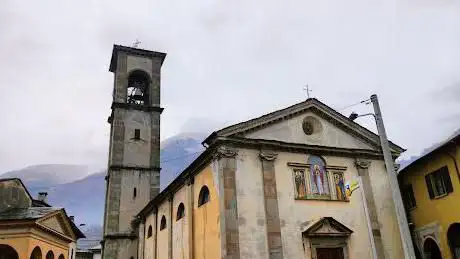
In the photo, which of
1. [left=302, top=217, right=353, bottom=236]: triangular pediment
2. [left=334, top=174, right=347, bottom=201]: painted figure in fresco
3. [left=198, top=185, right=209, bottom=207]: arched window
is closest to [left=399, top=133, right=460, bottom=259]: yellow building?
[left=334, top=174, right=347, bottom=201]: painted figure in fresco

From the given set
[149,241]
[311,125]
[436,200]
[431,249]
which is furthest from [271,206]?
[149,241]

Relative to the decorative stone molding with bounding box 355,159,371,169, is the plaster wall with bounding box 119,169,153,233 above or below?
above

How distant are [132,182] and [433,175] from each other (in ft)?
62.2

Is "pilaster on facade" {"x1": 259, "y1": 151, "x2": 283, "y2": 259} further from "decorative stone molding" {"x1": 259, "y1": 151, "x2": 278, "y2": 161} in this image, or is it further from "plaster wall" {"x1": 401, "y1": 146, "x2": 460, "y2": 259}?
"plaster wall" {"x1": 401, "y1": 146, "x2": 460, "y2": 259}

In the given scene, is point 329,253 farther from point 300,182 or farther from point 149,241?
point 149,241

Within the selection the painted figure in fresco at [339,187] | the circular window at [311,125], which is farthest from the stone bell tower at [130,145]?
the painted figure in fresco at [339,187]

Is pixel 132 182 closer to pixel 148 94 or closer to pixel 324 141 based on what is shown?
pixel 148 94

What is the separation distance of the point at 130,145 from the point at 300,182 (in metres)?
15.5

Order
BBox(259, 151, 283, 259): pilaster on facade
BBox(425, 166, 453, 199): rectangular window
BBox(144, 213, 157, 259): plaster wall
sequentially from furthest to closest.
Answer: BBox(144, 213, 157, 259): plaster wall → BBox(425, 166, 453, 199): rectangular window → BBox(259, 151, 283, 259): pilaster on facade

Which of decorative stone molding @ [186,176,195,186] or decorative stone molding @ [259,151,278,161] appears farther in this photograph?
decorative stone molding @ [186,176,195,186]

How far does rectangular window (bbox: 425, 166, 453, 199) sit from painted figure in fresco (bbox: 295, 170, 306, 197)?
6.04 meters

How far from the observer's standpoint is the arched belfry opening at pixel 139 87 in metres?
31.7

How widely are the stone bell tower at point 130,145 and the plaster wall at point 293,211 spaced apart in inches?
522

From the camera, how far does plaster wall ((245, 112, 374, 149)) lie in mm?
18203
